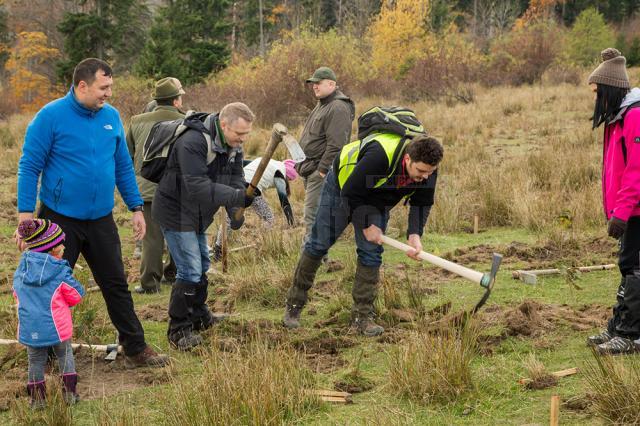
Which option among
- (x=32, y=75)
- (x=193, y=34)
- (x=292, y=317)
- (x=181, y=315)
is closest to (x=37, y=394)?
(x=181, y=315)

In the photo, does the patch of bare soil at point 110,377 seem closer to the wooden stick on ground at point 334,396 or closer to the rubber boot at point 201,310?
the rubber boot at point 201,310

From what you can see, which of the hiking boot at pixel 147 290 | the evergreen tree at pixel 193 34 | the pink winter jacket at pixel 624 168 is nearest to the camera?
the pink winter jacket at pixel 624 168

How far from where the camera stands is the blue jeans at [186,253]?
5.44 m

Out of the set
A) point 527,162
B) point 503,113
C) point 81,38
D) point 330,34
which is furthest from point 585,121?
point 81,38

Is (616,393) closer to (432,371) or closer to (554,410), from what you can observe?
(554,410)

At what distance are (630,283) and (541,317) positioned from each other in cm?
96

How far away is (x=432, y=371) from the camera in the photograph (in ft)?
13.6

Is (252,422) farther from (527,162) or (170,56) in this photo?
(170,56)

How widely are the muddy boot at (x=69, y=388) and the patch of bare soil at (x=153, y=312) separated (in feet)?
6.30

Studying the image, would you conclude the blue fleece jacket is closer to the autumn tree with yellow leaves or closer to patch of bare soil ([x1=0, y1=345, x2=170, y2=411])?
patch of bare soil ([x1=0, y1=345, x2=170, y2=411])

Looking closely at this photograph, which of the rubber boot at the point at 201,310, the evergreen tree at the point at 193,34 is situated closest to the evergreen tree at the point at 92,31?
the evergreen tree at the point at 193,34

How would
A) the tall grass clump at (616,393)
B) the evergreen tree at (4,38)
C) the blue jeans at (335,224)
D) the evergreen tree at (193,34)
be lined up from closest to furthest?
1. the tall grass clump at (616,393)
2. the blue jeans at (335,224)
3. the evergreen tree at (193,34)
4. the evergreen tree at (4,38)

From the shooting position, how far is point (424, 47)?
106 feet

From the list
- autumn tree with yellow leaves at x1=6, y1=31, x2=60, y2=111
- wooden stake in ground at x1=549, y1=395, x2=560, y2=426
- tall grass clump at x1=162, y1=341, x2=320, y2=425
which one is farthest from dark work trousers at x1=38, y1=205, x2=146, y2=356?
autumn tree with yellow leaves at x1=6, y1=31, x2=60, y2=111
